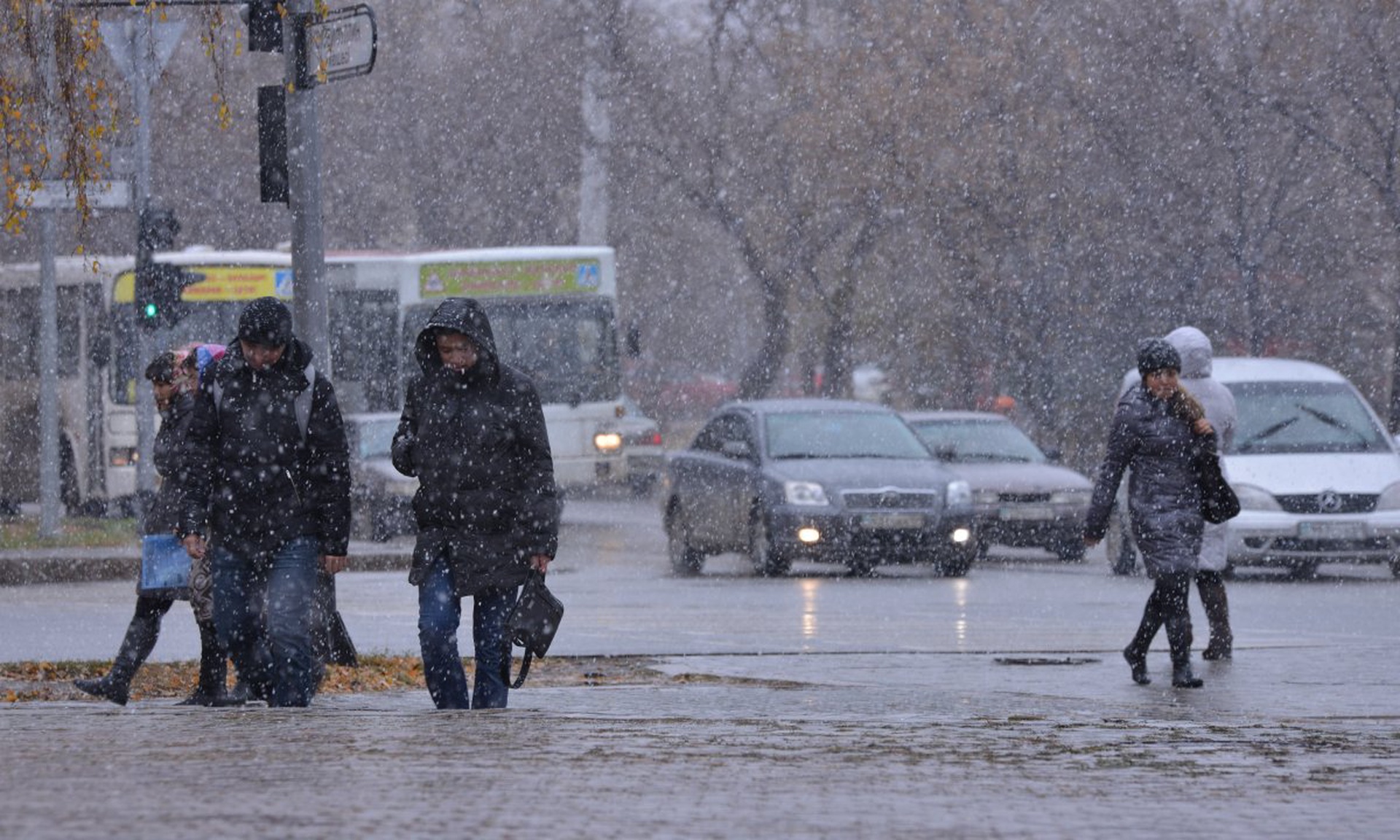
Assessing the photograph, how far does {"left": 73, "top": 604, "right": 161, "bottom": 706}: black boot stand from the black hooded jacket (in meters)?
1.55

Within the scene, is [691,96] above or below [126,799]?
above

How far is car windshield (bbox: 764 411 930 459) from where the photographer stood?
21828 mm

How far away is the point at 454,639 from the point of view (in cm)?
916

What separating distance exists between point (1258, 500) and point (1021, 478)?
155 inches

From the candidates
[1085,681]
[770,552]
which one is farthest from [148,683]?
[770,552]

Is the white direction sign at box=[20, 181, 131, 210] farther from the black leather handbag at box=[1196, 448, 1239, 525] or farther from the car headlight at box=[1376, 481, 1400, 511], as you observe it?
the car headlight at box=[1376, 481, 1400, 511]

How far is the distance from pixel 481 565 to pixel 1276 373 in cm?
1410

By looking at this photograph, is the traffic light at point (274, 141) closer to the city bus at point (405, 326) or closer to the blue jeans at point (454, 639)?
the blue jeans at point (454, 639)

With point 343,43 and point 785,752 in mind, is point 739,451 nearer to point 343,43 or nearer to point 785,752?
point 343,43

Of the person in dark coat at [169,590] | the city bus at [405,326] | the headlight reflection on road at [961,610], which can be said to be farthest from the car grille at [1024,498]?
the person in dark coat at [169,590]

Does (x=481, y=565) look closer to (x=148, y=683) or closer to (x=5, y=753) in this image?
(x=5, y=753)

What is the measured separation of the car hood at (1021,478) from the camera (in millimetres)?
23438

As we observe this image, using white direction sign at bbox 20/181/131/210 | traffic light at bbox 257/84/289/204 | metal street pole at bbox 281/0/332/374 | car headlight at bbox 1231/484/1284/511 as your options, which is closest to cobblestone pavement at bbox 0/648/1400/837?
metal street pole at bbox 281/0/332/374

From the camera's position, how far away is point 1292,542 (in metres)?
19.9
